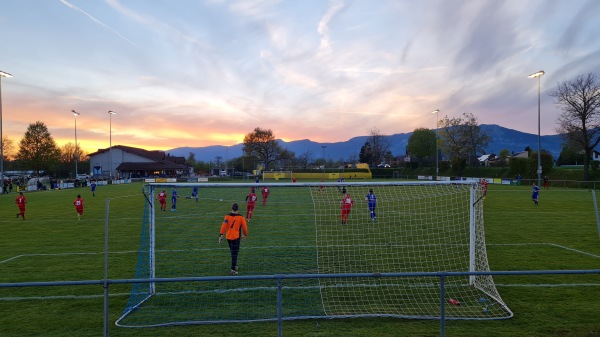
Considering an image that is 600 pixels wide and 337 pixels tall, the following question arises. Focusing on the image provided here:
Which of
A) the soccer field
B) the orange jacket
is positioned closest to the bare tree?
the soccer field

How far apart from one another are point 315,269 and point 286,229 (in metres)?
Answer: 6.66

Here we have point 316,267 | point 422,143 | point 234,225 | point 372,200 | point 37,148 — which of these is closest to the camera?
point 234,225

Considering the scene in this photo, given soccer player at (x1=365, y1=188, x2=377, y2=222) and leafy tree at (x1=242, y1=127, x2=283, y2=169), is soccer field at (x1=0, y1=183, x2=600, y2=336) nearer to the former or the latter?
soccer player at (x1=365, y1=188, x2=377, y2=222)

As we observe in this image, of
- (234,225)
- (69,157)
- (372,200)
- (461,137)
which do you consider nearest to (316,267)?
(234,225)

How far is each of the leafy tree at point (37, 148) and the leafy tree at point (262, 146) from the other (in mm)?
49651

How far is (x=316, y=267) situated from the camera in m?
11.2

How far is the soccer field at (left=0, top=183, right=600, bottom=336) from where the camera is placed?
6.76m

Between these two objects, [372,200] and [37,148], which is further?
[37,148]

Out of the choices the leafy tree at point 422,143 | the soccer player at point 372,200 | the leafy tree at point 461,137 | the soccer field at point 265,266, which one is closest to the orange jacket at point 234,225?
the soccer field at point 265,266

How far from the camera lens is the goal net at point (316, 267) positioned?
7.67 meters

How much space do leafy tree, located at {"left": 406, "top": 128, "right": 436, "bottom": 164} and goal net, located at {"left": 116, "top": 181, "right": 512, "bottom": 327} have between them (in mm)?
100809

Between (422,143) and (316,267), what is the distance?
112m

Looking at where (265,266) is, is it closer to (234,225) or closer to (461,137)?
(234,225)

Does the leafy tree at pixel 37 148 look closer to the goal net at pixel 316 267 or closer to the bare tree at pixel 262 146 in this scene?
the bare tree at pixel 262 146
